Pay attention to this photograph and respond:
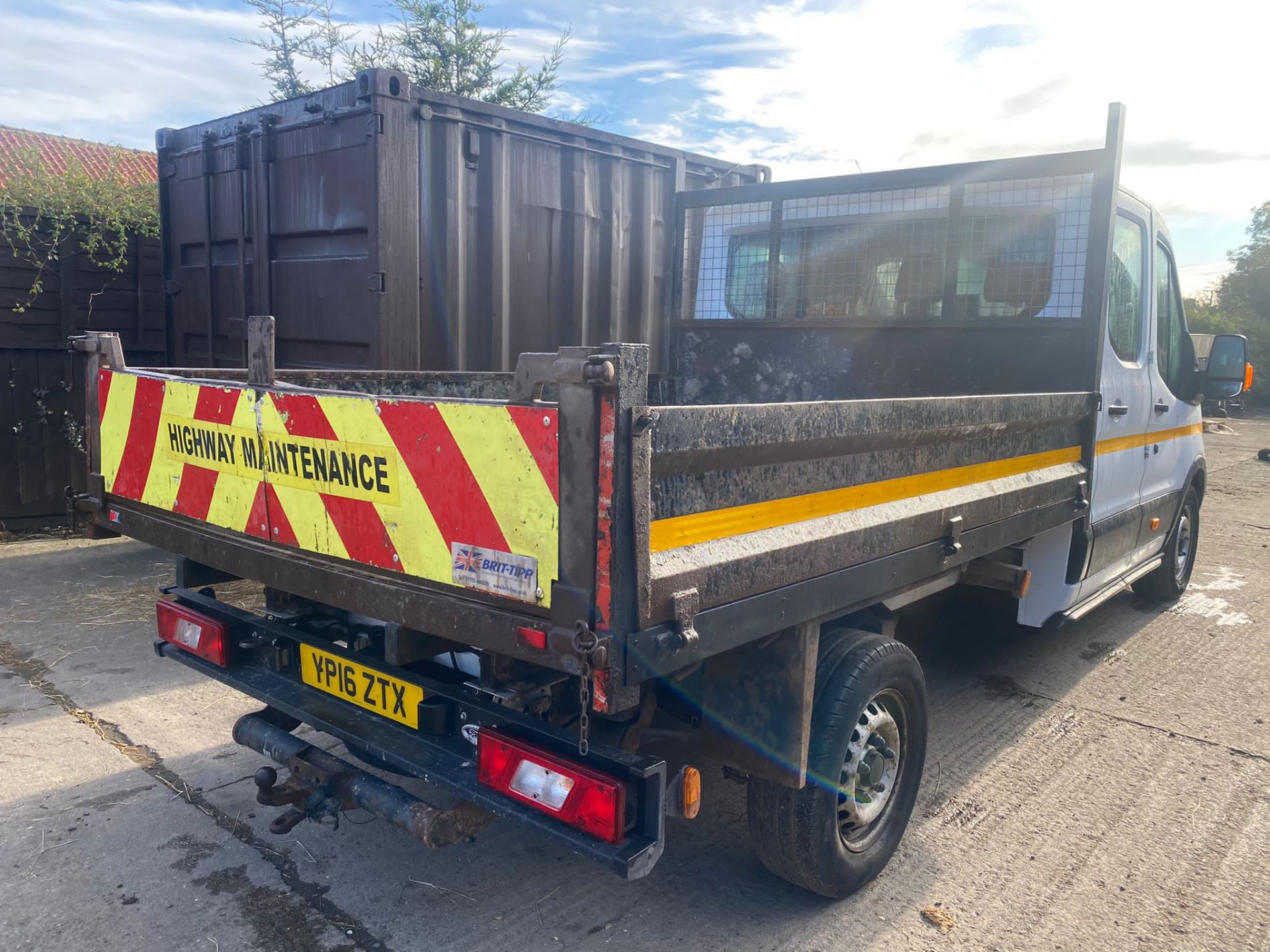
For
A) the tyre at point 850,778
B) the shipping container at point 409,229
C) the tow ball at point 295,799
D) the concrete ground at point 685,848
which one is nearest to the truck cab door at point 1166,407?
the concrete ground at point 685,848

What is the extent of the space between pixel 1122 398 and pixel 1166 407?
91 cm

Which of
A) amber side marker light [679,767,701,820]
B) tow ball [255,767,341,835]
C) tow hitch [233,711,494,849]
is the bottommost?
tow ball [255,767,341,835]

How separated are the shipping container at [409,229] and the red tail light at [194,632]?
2.08 metres

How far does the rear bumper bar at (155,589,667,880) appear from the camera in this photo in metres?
2.09

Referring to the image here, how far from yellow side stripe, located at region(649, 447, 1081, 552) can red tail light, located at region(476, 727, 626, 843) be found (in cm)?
55

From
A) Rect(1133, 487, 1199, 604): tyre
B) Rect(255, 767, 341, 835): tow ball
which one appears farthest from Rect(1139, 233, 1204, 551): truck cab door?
Rect(255, 767, 341, 835): tow ball

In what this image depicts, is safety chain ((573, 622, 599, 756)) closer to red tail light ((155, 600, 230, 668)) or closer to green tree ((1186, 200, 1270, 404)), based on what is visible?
red tail light ((155, 600, 230, 668))

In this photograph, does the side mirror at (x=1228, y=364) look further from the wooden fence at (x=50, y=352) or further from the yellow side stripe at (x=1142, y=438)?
the wooden fence at (x=50, y=352)

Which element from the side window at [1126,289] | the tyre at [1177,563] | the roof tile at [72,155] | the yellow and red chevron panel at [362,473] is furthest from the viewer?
the roof tile at [72,155]

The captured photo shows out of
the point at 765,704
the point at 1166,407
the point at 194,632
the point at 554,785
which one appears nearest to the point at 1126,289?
the point at 1166,407

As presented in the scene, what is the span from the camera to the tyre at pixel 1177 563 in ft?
19.6

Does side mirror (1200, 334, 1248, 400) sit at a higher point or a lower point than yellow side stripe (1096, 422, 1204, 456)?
higher

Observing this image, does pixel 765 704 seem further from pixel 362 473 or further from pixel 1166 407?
pixel 1166 407

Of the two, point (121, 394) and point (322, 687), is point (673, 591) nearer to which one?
point (322, 687)
